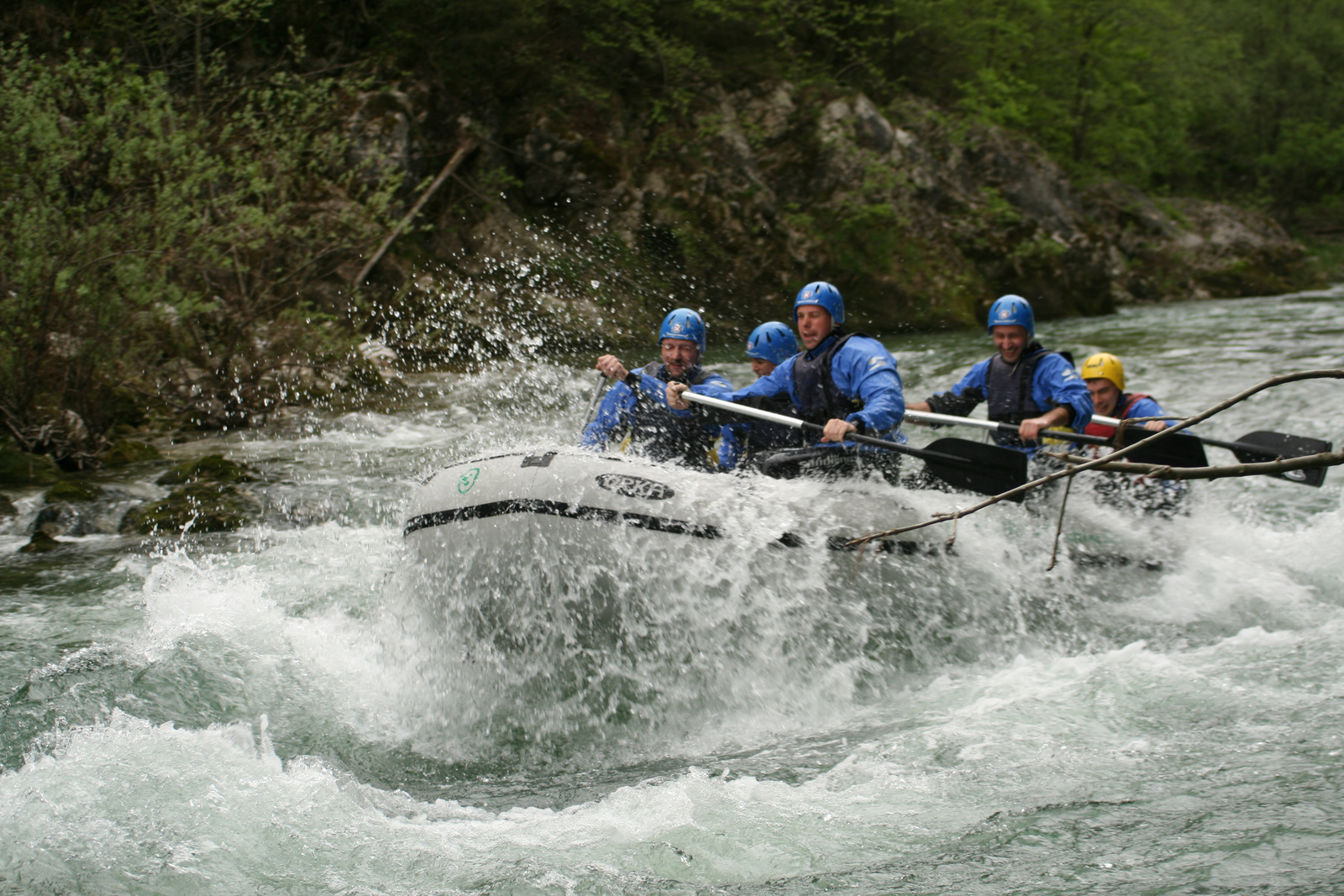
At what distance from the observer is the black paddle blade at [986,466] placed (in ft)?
15.2

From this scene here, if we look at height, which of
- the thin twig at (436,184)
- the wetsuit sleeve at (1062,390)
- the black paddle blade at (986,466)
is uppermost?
the thin twig at (436,184)

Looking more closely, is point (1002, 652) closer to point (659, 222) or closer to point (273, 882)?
point (273, 882)

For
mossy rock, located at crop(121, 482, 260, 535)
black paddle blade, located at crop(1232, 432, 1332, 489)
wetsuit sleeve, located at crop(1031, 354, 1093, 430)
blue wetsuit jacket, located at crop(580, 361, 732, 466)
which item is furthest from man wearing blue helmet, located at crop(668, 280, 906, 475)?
mossy rock, located at crop(121, 482, 260, 535)

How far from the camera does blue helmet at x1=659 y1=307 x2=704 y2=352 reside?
5.62 metres

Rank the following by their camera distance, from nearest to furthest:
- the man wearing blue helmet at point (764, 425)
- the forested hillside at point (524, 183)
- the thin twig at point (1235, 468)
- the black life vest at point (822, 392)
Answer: the thin twig at point (1235, 468) → the black life vest at point (822, 392) → the man wearing blue helmet at point (764, 425) → the forested hillside at point (524, 183)

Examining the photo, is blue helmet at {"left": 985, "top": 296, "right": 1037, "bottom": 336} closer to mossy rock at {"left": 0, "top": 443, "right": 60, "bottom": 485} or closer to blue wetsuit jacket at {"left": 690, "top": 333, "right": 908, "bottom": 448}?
blue wetsuit jacket at {"left": 690, "top": 333, "right": 908, "bottom": 448}

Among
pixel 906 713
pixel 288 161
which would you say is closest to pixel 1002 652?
pixel 906 713

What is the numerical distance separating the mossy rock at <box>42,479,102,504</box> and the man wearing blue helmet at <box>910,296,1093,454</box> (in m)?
5.70

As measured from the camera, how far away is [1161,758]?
330 cm

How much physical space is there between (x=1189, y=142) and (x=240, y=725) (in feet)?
109

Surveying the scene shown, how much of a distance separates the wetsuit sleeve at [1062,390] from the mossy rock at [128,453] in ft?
22.7

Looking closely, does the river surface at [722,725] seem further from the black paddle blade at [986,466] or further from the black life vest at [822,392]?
the black life vest at [822,392]

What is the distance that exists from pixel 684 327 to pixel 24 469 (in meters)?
5.23

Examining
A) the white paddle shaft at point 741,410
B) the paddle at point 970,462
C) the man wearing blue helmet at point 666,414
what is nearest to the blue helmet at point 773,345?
the man wearing blue helmet at point 666,414
